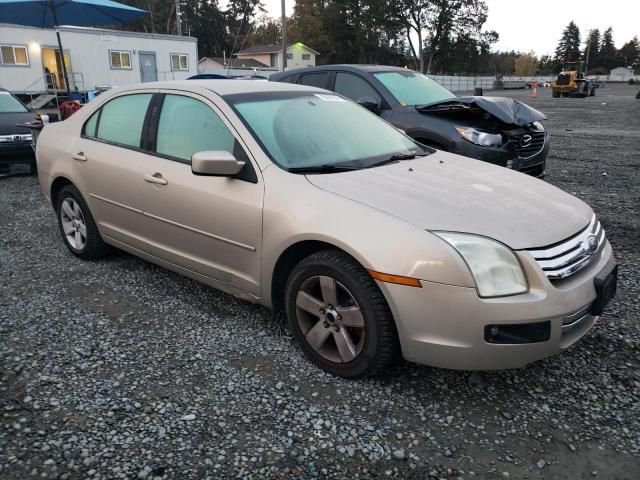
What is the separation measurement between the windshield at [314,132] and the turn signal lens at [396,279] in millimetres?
900

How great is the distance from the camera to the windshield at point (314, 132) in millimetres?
3172

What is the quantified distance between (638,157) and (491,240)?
894 centimetres

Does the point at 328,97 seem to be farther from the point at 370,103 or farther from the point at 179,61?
the point at 179,61

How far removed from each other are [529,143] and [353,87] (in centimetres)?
230

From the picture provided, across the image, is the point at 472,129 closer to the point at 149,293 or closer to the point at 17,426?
the point at 149,293

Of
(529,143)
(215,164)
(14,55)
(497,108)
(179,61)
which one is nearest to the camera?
(215,164)

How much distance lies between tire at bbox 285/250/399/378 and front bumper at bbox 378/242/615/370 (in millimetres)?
96

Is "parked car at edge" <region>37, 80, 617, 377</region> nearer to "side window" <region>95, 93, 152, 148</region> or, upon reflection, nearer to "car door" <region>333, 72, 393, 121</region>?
"side window" <region>95, 93, 152, 148</region>

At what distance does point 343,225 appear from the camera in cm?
262

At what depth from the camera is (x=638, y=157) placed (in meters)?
9.63

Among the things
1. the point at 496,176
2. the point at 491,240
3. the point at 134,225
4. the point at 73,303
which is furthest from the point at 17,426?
the point at 496,176

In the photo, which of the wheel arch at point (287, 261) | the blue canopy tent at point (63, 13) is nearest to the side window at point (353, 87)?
the wheel arch at point (287, 261)

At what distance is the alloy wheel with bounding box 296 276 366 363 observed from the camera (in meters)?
2.68

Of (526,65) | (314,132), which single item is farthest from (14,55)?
(526,65)
